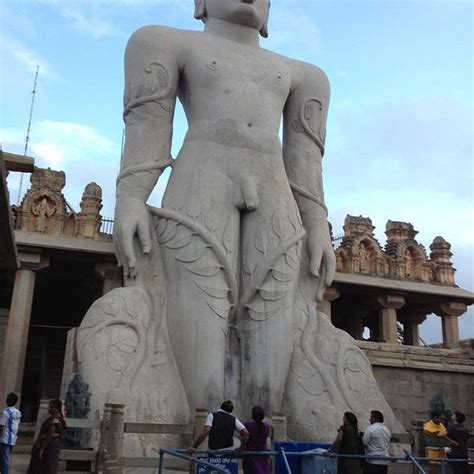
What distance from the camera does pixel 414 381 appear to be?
13844mm

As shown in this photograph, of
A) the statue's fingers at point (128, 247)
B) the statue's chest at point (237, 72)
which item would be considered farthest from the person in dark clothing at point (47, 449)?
A: the statue's chest at point (237, 72)

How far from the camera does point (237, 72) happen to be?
8.07 m

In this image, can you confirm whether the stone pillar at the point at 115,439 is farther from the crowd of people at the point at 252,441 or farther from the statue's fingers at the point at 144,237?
→ the statue's fingers at the point at 144,237

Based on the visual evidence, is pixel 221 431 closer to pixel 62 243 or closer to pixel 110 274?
pixel 110 274

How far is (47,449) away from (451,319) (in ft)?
65.4

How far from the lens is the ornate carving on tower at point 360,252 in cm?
2177

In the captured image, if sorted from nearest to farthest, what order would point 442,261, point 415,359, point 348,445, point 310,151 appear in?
point 348,445, point 310,151, point 415,359, point 442,261

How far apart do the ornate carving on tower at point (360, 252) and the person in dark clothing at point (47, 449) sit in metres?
17.1

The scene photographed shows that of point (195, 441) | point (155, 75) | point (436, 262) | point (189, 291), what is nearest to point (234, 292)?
point (189, 291)

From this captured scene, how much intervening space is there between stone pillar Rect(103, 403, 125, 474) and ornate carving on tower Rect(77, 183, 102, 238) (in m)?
13.3

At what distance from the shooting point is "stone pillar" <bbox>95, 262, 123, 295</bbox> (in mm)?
18016

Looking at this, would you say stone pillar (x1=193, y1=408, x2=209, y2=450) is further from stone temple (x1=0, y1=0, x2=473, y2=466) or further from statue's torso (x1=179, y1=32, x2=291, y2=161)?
statue's torso (x1=179, y1=32, x2=291, y2=161)

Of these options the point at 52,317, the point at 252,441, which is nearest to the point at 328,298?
the point at 52,317

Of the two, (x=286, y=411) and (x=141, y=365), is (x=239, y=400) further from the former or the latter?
(x=141, y=365)
